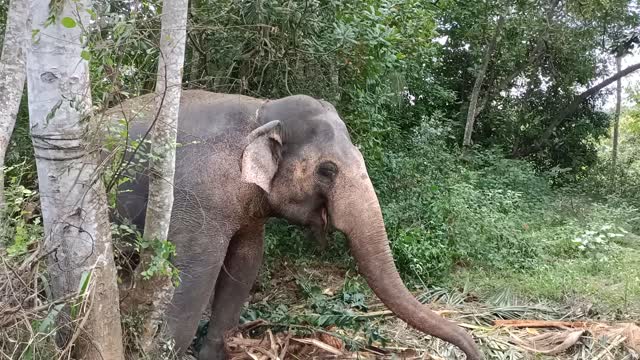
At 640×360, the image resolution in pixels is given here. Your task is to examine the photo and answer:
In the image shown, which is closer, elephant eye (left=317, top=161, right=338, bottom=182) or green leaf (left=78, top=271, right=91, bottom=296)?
green leaf (left=78, top=271, right=91, bottom=296)

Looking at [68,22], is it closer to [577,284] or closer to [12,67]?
[12,67]

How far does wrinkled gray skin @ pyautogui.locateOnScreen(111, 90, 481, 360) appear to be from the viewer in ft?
14.1

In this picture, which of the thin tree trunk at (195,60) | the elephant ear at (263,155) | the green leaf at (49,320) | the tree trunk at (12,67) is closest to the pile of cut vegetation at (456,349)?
the elephant ear at (263,155)

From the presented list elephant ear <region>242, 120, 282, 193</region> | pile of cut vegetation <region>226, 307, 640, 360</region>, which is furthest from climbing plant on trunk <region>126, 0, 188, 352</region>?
pile of cut vegetation <region>226, 307, 640, 360</region>

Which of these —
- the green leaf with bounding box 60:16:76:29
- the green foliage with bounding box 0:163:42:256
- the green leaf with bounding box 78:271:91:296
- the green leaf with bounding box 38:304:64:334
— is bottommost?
the green leaf with bounding box 38:304:64:334

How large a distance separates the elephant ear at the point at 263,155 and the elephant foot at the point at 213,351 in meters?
1.35

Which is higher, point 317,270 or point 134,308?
point 134,308

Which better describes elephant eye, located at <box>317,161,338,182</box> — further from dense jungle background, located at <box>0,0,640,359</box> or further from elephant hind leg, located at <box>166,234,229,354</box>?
dense jungle background, located at <box>0,0,640,359</box>

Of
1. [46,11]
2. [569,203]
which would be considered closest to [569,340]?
[46,11]

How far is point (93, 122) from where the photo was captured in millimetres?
3031

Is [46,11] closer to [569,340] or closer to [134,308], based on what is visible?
[134,308]

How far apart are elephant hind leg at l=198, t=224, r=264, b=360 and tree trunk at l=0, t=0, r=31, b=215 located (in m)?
1.74

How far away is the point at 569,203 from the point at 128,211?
358 inches

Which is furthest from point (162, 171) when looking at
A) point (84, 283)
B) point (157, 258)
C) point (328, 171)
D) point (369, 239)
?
point (369, 239)
